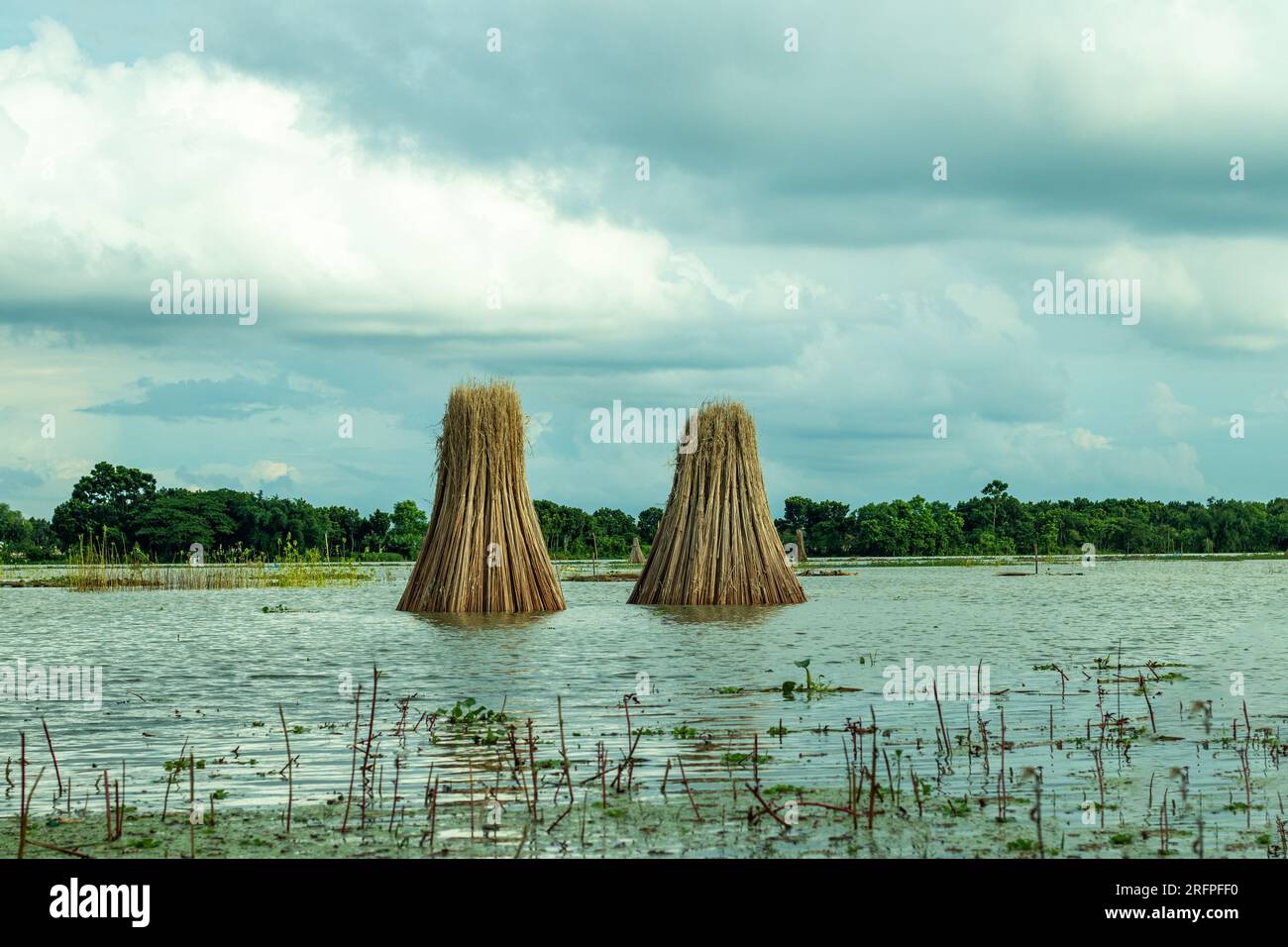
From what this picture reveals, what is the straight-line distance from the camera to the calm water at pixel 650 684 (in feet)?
27.4

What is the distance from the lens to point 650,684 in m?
13.3

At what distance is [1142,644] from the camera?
60.1 ft

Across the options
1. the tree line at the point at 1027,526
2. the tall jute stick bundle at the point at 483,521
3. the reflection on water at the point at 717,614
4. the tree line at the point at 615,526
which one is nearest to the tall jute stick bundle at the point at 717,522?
the reflection on water at the point at 717,614

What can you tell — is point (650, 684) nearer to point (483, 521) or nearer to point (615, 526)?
point (483, 521)

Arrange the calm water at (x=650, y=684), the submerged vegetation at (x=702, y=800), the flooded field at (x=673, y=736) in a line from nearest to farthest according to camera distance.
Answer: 1. the submerged vegetation at (x=702, y=800)
2. the flooded field at (x=673, y=736)
3. the calm water at (x=650, y=684)

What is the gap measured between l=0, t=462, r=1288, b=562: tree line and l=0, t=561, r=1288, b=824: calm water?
44243mm

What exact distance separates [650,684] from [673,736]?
3.74 metres

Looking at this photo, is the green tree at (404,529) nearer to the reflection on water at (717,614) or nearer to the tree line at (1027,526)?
the tree line at (1027,526)

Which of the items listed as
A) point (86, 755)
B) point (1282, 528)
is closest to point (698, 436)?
point (86, 755)

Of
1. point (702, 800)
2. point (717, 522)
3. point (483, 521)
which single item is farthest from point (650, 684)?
point (717, 522)

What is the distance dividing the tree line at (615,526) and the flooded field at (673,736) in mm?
48507

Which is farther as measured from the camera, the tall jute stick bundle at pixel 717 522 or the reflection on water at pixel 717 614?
the tall jute stick bundle at pixel 717 522

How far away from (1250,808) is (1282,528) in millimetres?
88757
